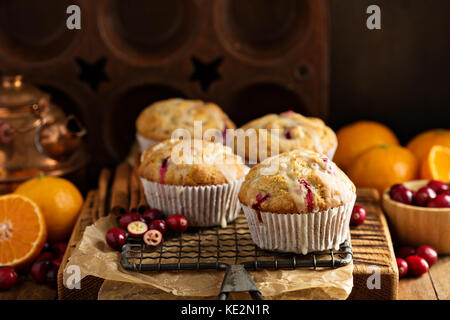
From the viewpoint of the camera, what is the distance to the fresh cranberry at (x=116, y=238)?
218 centimetres

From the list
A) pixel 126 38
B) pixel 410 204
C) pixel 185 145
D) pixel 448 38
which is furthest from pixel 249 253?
pixel 448 38

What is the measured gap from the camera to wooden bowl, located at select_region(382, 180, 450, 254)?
8.11 ft

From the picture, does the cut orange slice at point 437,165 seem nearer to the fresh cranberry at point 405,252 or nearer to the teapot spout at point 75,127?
the fresh cranberry at point 405,252

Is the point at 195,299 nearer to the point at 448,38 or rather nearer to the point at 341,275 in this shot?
the point at 341,275

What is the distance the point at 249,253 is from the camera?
Result: 84.7 inches

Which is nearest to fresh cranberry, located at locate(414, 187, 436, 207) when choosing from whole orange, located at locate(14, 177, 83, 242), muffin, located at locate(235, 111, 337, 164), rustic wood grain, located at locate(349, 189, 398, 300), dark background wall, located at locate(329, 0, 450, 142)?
rustic wood grain, located at locate(349, 189, 398, 300)

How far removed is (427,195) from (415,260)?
32cm

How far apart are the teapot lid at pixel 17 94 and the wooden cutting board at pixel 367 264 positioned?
2.36 ft

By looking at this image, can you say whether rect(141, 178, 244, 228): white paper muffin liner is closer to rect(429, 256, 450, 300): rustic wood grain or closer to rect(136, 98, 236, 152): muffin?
rect(136, 98, 236, 152): muffin

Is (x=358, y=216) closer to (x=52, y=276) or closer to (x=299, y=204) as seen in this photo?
(x=299, y=204)

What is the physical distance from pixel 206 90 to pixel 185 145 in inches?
36.5

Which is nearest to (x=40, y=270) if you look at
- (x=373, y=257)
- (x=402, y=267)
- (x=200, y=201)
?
(x=200, y=201)

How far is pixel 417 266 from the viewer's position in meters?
2.35

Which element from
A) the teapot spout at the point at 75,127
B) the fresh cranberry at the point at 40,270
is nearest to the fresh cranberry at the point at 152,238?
the fresh cranberry at the point at 40,270
